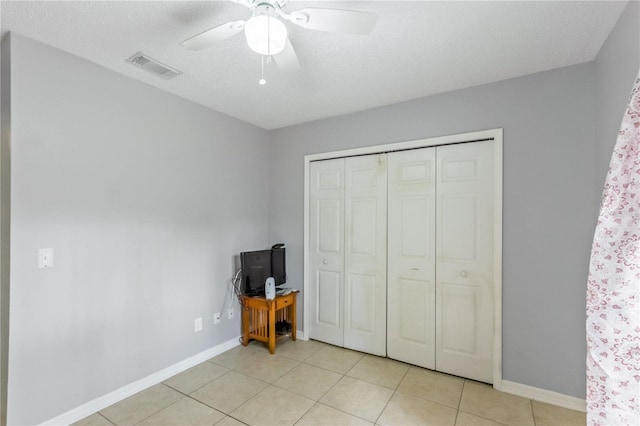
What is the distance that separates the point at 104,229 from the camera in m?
2.16

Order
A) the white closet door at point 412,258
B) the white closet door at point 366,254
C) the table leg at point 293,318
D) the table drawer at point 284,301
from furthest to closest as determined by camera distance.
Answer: the table leg at point 293,318 → the table drawer at point 284,301 → the white closet door at point 366,254 → the white closet door at point 412,258

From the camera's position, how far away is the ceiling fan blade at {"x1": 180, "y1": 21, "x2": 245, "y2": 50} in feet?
4.51

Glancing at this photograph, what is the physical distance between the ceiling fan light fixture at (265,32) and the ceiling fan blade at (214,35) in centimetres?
12

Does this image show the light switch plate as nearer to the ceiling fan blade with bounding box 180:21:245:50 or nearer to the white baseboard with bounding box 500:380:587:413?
the ceiling fan blade with bounding box 180:21:245:50

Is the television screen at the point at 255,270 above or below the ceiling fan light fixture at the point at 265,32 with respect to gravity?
below

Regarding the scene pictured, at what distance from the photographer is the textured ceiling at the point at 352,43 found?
61.0 inches

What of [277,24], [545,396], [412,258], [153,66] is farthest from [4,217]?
[545,396]

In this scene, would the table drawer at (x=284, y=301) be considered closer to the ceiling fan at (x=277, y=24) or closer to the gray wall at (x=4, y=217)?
the gray wall at (x=4, y=217)

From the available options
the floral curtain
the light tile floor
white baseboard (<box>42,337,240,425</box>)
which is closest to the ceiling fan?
the floral curtain

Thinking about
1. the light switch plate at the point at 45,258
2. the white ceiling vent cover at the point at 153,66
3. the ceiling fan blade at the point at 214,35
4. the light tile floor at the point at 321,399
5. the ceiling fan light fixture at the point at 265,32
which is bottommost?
the light tile floor at the point at 321,399

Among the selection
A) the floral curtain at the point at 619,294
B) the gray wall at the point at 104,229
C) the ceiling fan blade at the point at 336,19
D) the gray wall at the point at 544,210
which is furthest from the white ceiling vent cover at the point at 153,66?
the floral curtain at the point at 619,294

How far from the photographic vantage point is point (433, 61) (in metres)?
2.05

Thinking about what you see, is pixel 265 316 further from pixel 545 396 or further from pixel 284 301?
pixel 545 396

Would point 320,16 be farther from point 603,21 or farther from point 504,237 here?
point 504,237
